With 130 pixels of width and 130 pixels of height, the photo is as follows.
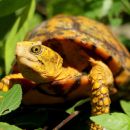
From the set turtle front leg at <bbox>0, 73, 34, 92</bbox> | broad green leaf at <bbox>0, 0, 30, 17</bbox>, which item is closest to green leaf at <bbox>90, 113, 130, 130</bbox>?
turtle front leg at <bbox>0, 73, 34, 92</bbox>

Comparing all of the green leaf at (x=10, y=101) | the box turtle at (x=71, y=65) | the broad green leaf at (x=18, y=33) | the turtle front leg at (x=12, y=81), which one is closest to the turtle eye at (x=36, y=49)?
the box turtle at (x=71, y=65)

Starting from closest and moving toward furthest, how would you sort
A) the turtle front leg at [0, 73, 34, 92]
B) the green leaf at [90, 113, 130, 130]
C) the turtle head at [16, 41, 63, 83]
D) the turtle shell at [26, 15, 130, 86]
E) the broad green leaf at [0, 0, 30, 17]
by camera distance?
the green leaf at [90, 113, 130, 130], the turtle head at [16, 41, 63, 83], the turtle front leg at [0, 73, 34, 92], the broad green leaf at [0, 0, 30, 17], the turtle shell at [26, 15, 130, 86]

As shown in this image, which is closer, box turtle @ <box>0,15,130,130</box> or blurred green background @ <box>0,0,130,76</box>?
box turtle @ <box>0,15,130,130</box>

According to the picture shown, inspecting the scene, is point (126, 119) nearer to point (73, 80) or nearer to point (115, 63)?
point (73, 80)

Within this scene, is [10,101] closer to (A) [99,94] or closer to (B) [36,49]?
(B) [36,49]

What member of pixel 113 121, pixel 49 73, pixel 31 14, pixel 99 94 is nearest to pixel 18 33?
pixel 31 14

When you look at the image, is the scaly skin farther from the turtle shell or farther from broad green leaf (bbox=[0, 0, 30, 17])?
broad green leaf (bbox=[0, 0, 30, 17])
